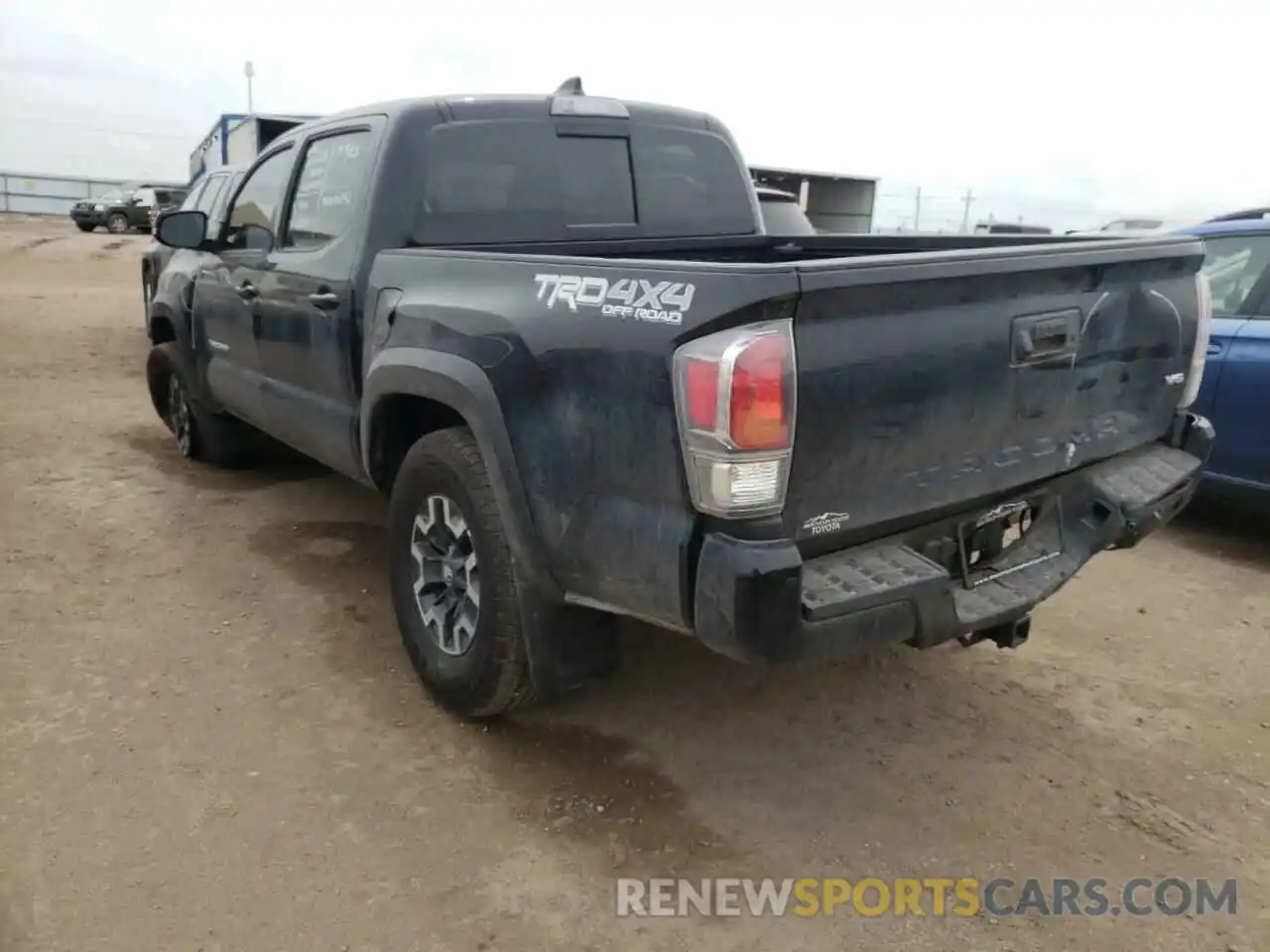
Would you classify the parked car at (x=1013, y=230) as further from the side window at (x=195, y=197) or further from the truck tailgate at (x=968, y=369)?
the side window at (x=195, y=197)

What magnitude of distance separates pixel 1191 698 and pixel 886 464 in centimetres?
194

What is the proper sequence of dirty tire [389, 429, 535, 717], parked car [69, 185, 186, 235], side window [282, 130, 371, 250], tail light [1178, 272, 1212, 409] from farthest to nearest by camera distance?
parked car [69, 185, 186, 235] < side window [282, 130, 371, 250] < tail light [1178, 272, 1212, 409] < dirty tire [389, 429, 535, 717]

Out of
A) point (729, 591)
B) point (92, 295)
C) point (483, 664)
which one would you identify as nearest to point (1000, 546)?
point (729, 591)

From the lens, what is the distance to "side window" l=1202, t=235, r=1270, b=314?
5.18 metres

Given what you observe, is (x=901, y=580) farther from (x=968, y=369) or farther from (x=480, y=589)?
(x=480, y=589)

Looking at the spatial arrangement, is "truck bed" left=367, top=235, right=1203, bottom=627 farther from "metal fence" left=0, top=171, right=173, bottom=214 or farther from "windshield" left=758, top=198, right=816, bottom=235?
"metal fence" left=0, top=171, right=173, bottom=214

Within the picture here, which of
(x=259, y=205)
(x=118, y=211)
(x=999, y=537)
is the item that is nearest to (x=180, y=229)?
(x=259, y=205)

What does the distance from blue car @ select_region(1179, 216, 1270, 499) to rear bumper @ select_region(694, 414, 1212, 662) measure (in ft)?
6.75

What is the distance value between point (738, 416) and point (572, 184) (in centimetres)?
214

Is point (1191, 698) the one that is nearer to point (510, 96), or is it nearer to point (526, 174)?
point (526, 174)

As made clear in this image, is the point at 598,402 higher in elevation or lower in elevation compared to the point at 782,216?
lower

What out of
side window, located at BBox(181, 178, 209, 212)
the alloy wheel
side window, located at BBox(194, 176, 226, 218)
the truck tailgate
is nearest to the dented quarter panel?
the truck tailgate

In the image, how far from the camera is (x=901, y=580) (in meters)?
2.52

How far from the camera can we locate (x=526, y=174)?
3.96 meters
